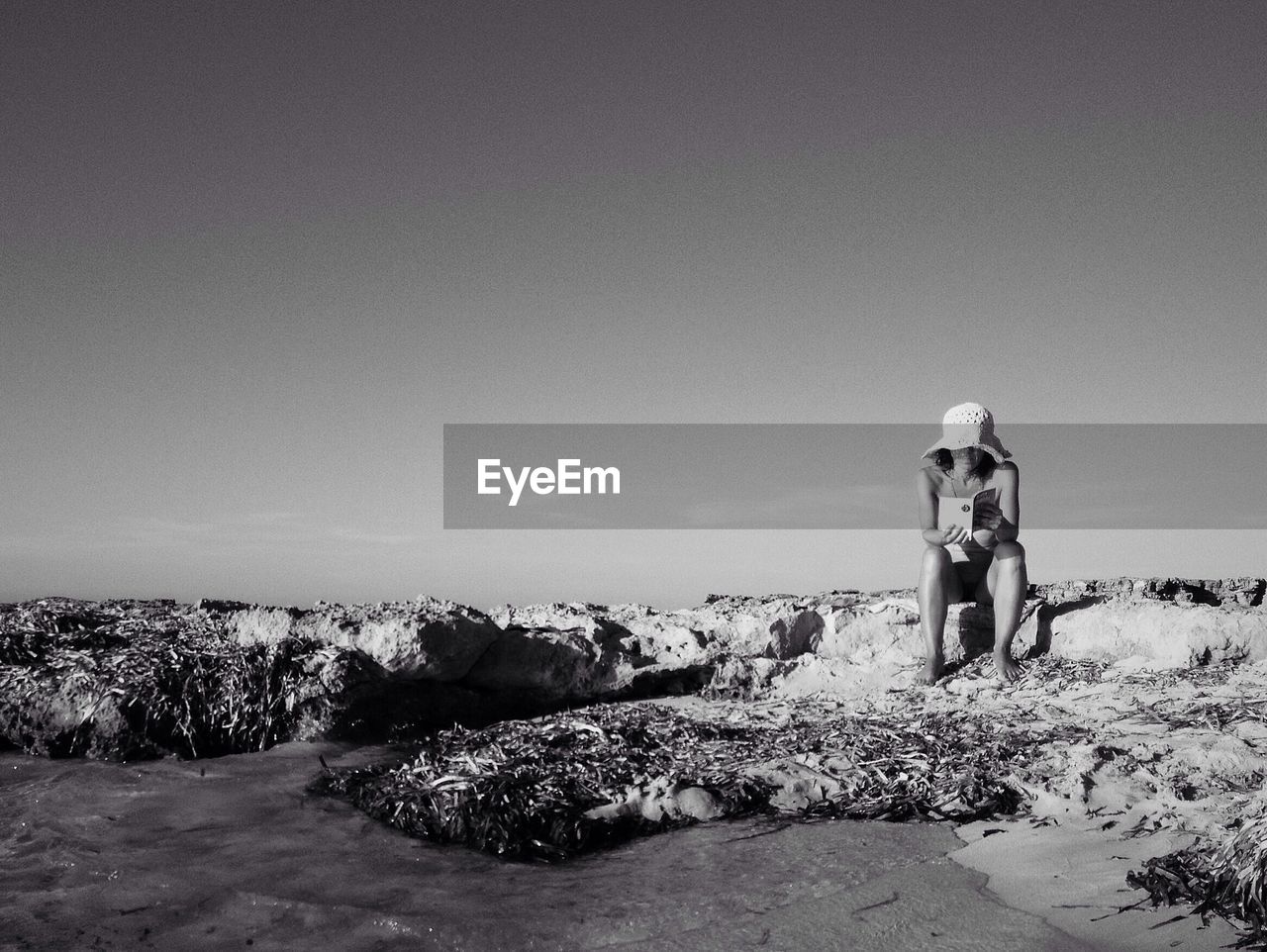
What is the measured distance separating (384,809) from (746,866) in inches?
61.0

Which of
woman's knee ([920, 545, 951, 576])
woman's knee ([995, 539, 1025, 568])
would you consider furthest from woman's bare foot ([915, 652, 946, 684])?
woman's knee ([995, 539, 1025, 568])

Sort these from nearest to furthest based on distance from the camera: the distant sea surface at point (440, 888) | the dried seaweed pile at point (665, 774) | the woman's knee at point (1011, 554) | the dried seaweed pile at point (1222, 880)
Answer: the dried seaweed pile at point (1222, 880)
the distant sea surface at point (440, 888)
the dried seaweed pile at point (665, 774)
the woman's knee at point (1011, 554)

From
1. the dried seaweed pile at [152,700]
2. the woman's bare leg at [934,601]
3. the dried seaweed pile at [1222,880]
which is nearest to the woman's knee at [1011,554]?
the woman's bare leg at [934,601]

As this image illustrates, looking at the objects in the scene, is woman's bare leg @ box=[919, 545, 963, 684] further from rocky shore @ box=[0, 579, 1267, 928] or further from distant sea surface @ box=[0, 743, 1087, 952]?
distant sea surface @ box=[0, 743, 1087, 952]

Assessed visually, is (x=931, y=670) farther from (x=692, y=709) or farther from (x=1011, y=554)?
(x=692, y=709)

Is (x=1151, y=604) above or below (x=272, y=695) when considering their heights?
above

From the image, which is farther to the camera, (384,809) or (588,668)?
(588,668)

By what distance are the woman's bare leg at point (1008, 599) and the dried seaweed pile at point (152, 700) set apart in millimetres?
4350

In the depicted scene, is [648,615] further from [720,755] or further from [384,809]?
[384,809]

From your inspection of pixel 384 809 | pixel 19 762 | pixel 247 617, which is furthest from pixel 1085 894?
pixel 247 617

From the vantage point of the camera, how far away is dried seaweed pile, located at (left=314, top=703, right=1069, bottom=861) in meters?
3.36

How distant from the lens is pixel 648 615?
6.95 meters

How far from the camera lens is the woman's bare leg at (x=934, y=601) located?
566 cm

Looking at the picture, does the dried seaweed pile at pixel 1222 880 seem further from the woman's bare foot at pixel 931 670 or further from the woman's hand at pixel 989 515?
the woman's hand at pixel 989 515
